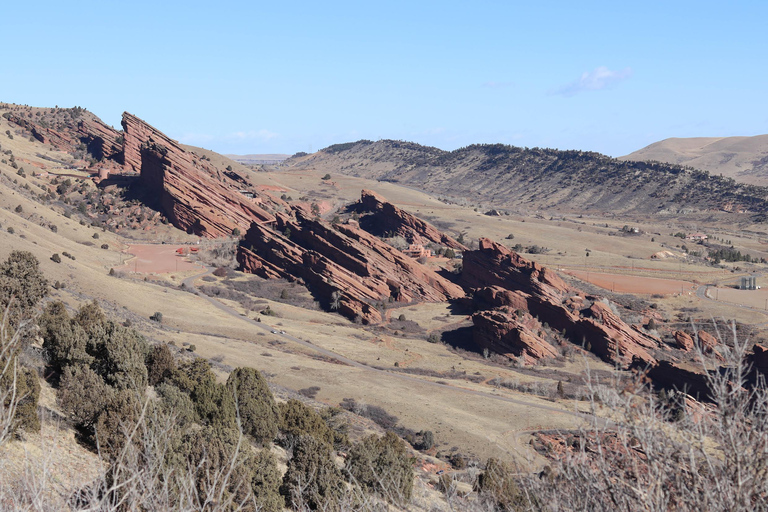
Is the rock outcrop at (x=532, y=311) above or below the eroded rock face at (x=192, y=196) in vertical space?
below

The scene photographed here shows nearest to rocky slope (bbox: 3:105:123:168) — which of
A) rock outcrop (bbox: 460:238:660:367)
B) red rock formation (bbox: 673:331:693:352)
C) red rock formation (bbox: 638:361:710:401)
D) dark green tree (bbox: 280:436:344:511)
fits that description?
rock outcrop (bbox: 460:238:660:367)

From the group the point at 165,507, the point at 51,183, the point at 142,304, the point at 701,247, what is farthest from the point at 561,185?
the point at 165,507

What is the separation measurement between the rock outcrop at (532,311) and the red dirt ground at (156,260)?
3174 cm

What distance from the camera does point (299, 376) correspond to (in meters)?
37.8

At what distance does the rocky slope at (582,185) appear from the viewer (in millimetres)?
136125

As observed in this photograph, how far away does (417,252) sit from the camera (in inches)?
3130

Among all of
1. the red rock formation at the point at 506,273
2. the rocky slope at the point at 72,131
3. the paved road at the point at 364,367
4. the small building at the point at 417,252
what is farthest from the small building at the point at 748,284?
the rocky slope at the point at 72,131

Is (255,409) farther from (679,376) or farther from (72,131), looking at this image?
(72,131)

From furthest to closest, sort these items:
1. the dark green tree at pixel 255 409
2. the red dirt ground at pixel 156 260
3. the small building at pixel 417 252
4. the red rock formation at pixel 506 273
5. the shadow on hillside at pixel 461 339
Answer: the small building at pixel 417 252, the red dirt ground at pixel 156 260, the red rock formation at pixel 506 273, the shadow on hillside at pixel 461 339, the dark green tree at pixel 255 409

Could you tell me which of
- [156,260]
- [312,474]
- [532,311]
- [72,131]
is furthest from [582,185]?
[312,474]

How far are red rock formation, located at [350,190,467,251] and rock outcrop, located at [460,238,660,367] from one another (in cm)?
1796

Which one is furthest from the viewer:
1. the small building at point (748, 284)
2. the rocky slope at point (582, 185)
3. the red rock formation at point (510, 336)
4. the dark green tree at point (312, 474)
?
the rocky slope at point (582, 185)

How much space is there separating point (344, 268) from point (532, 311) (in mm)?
20309

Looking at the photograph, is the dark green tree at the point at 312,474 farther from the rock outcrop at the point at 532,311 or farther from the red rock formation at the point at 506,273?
the red rock formation at the point at 506,273
